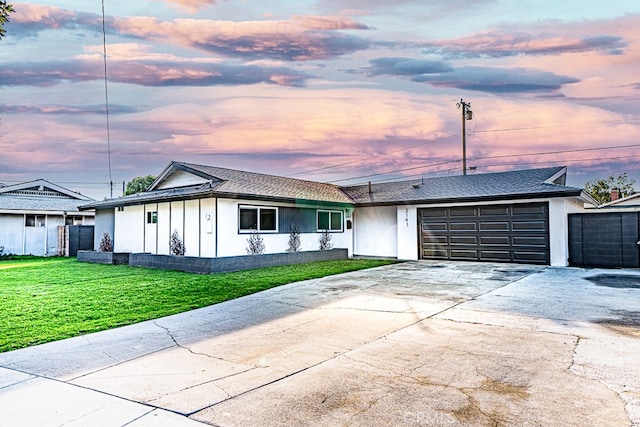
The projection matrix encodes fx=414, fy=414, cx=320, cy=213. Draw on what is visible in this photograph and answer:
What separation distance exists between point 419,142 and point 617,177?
26.8 m

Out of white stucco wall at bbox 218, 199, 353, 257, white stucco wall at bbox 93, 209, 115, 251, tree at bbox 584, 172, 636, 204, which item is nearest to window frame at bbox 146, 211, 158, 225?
white stucco wall at bbox 93, 209, 115, 251

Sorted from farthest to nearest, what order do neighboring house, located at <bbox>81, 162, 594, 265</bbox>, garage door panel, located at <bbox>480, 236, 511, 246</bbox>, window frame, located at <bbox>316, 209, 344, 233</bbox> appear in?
window frame, located at <bbox>316, 209, 344, 233</bbox>, garage door panel, located at <bbox>480, 236, 511, 246</bbox>, neighboring house, located at <bbox>81, 162, 594, 265</bbox>

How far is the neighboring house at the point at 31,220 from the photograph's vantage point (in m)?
20.3

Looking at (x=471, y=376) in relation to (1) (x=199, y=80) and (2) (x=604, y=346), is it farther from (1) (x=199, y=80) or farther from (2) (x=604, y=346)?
(1) (x=199, y=80)

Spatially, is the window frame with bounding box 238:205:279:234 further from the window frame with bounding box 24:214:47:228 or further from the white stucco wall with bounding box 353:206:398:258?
the window frame with bounding box 24:214:47:228

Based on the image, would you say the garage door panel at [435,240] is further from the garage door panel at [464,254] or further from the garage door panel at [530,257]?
the garage door panel at [530,257]

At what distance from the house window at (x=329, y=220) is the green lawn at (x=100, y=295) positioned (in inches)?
174

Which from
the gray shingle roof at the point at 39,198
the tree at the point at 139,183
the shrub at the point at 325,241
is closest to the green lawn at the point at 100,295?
the shrub at the point at 325,241

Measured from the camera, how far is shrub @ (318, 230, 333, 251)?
57.4 ft

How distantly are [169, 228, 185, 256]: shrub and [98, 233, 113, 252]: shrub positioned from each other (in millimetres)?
5044

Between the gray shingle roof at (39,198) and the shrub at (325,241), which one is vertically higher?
the gray shingle roof at (39,198)

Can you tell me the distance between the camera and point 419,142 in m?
28.1

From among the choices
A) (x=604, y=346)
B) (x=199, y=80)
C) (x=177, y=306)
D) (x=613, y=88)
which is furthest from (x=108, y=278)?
(x=613, y=88)

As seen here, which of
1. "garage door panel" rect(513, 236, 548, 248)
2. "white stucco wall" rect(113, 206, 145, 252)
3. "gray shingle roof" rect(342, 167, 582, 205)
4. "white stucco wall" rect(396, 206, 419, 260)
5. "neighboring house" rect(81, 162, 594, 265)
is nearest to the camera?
"neighboring house" rect(81, 162, 594, 265)
